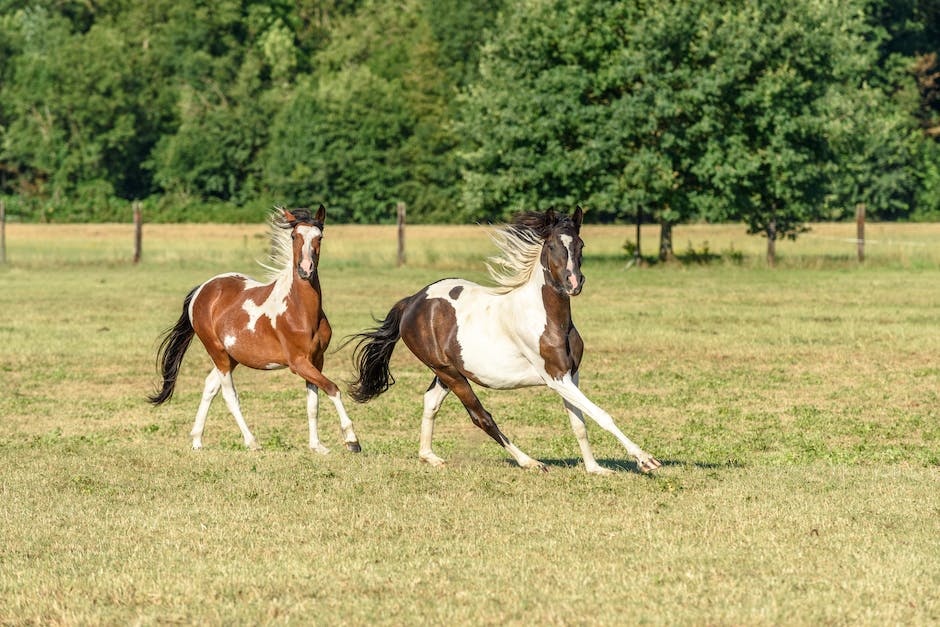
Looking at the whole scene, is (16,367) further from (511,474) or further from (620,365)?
(511,474)

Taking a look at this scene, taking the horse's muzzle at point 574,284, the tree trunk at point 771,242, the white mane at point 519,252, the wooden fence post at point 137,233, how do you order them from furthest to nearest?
the wooden fence post at point 137,233 → the tree trunk at point 771,242 → the white mane at point 519,252 → the horse's muzzle at point 574,284

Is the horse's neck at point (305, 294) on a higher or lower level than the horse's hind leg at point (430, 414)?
higher

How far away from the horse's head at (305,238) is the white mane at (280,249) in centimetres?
35

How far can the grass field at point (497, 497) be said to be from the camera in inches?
287

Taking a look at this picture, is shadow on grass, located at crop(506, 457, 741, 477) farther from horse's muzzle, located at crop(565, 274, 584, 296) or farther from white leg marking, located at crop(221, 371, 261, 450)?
white leg marking, located at crop(221, 371, 261, 450)

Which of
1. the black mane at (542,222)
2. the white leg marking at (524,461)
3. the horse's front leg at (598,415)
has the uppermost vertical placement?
the black mane at (542,222)

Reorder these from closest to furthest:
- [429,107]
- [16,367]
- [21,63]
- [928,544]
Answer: [928,544]
[16,367]
[429,107]
[21,63]

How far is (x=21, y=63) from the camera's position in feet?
304

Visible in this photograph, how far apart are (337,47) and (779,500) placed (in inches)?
3599

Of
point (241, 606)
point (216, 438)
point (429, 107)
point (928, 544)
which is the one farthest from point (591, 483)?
point (429, 107)

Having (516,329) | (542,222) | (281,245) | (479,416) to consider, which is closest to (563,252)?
(542,222)

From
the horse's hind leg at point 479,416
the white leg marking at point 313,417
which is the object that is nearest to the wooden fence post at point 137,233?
the white leg marking at point 313,417

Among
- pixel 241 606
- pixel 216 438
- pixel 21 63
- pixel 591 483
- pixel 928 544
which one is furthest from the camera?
pixel 21 63

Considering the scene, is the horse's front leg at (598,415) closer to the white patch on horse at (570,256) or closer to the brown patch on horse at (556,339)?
the brown patch on horse at (556,339)
